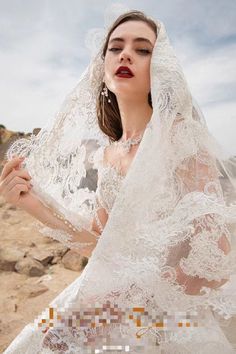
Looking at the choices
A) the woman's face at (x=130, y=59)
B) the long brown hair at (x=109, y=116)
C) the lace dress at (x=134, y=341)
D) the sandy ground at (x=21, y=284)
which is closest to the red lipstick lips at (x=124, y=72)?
the woman's face at (x=130, y=59)

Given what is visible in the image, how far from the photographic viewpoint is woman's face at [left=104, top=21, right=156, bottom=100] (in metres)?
1.86

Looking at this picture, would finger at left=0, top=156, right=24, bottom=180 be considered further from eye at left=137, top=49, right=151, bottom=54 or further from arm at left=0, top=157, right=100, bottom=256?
eye at left=137, top=49, right=151, bottom=54

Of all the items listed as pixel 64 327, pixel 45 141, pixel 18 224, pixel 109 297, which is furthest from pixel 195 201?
pixel 18 224

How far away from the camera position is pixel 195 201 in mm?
1370

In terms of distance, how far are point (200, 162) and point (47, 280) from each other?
3.85 metres

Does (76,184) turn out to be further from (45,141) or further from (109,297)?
(109,297)

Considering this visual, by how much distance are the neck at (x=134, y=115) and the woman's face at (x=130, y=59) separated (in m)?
0.06

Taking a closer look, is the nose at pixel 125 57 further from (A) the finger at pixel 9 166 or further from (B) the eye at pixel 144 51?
(A) the finger at pixel 9 166

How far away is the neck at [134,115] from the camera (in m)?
2.00

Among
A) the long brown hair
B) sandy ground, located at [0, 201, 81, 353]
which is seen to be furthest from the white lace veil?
sandy ground, located at [0, 201, 81, 353]

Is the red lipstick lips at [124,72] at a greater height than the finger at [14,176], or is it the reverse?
the red lipstick lips at [124,72]

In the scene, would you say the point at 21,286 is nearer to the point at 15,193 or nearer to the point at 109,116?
the point at 109,116

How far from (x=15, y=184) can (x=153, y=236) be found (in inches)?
33.7

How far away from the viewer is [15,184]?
189 cm
